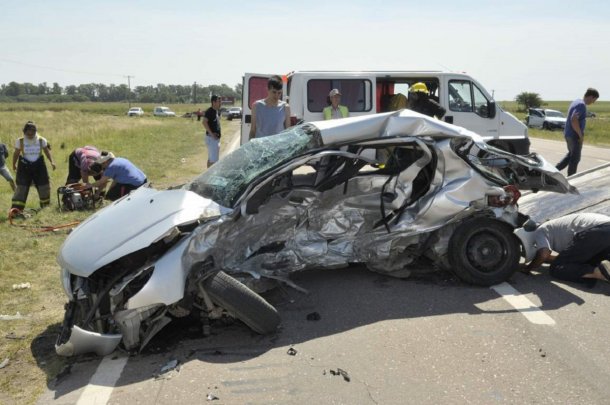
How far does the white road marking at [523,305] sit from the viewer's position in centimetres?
441

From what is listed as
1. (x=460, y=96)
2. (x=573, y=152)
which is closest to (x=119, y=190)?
(x=460, y=96)

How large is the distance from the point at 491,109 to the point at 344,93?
310 centimetres

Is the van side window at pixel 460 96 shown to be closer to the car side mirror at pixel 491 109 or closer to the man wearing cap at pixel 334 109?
the car side mirror at pixel 491 109

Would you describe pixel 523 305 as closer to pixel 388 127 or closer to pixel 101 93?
pixel 388 127

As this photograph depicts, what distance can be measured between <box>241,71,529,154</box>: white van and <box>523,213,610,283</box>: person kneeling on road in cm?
646

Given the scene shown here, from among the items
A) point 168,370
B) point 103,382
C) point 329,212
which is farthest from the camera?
point 329,212

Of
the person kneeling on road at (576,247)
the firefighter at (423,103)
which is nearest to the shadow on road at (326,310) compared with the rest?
the person kneeling on road at (576,247)

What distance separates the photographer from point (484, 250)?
518 centimetres

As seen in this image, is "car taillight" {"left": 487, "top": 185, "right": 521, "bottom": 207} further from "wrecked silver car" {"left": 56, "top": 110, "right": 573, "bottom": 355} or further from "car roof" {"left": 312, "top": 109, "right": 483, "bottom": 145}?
"car roof" {"left": 312, "top": 109, "right": 483, "bottom": 145}

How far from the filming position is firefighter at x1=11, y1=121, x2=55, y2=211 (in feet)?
30.7

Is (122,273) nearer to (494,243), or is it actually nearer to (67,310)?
(67,310)

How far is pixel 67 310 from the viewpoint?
4113 millimetres

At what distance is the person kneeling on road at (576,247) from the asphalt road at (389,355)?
170 millimetres

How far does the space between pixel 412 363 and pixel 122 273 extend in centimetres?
208
